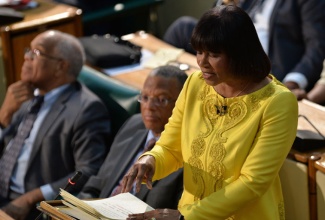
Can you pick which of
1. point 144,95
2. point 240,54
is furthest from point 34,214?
point 240,54

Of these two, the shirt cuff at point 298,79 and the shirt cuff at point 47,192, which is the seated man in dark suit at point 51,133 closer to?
the shirt cuff at point 47,192

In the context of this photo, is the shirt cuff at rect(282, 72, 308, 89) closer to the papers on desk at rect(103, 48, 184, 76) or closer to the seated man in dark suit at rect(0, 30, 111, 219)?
the papers on desk at rect(103, 48, 184, 76)

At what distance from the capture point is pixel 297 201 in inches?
110

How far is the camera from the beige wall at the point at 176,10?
5.89 metres

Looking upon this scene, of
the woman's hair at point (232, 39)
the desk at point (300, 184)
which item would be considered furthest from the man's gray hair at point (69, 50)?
the woman's hair at point (232, 39)

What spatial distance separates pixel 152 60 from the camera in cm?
427

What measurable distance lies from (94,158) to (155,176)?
1199 millimetres

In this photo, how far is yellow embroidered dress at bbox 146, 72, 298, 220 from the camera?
86.8 inches

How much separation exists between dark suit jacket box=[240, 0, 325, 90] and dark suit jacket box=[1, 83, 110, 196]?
3.29 feet

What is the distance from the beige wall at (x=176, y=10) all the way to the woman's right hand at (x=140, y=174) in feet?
11.7

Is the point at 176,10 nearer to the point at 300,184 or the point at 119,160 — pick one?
the point at 119,160

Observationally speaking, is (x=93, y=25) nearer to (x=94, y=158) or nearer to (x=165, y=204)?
(x=94, y=158)

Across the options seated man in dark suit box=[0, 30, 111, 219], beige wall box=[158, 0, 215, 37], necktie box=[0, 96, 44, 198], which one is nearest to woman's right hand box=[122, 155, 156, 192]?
seated man in dark suit box=[0, 30, 111, 219]

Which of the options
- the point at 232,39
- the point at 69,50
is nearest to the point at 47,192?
the point at 69,50
